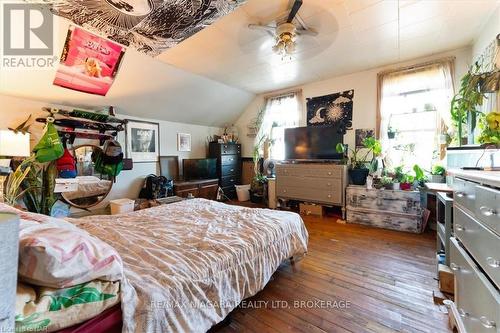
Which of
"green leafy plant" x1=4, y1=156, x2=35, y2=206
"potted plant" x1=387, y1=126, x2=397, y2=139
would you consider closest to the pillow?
"green leafy plant" x1=4, y1=156, x2=35, y2=206

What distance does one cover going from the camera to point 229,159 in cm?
534

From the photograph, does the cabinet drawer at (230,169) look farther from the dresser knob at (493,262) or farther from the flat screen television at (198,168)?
the dresser knob at (493,262)

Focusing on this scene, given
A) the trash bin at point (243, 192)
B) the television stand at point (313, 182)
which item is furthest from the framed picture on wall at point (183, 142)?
the television stand at point (313, 182)

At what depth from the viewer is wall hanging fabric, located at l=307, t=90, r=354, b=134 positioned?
399 centimetres

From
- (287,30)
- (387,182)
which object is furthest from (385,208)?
(287,30)

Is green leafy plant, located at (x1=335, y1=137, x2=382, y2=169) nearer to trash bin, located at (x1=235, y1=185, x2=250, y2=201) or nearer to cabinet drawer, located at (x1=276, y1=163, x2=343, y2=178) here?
cabinet drawer, located at (x1=276, y1=163, x2=343, y2=178)

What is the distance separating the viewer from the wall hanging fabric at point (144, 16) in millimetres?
1900

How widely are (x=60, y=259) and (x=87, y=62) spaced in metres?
2.99

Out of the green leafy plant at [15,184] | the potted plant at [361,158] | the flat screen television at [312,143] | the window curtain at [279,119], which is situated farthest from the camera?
the window curtain at [279,119]

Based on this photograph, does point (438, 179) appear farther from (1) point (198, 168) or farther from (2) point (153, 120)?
(2) point (153, 120)

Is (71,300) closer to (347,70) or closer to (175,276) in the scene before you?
(175,276)

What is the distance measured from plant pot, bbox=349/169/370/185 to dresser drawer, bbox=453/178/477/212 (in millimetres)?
2444

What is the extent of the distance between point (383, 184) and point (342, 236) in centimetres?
117

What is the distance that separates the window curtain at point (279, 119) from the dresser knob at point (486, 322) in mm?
4061
